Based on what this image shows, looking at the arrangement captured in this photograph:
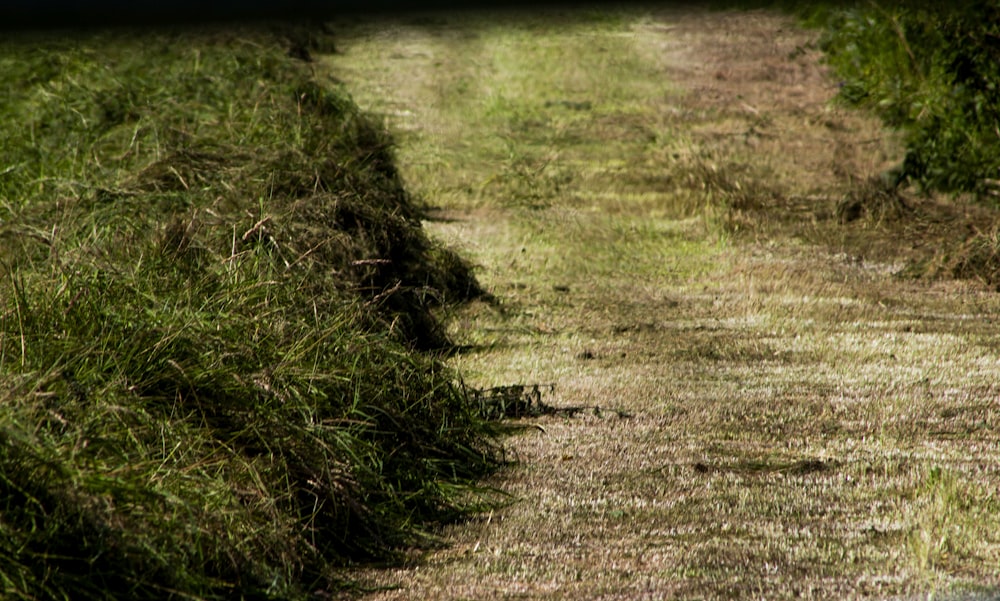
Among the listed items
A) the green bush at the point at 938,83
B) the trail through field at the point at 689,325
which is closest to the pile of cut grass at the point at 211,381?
the trail through field at the point at 689,325

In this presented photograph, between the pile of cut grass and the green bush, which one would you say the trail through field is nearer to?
the pile of cut grass

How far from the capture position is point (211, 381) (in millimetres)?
3287

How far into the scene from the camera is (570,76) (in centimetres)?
1493

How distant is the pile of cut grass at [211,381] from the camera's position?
250 centimetres

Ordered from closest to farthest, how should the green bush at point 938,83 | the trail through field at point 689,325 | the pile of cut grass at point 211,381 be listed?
the pile of cut grass at point 211,381, the trail through field at point 689,325, the green bush at point 938,83

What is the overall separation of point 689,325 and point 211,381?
13.4 ft

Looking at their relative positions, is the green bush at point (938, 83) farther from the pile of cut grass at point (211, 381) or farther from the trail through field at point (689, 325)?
the pile of cut grass at point (211, 381)

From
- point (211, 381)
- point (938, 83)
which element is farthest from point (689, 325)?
point (211, 381)

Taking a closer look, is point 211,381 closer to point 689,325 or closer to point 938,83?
point 689,325

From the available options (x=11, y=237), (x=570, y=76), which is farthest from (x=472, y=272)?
(x=570, y=76)

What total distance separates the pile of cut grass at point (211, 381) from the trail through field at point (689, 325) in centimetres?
27

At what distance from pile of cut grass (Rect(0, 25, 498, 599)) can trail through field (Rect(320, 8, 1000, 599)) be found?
274mm

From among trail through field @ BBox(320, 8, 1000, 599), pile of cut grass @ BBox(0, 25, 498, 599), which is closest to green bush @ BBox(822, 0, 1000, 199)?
trail through field @ BBox(320, 8, 1000, 599)

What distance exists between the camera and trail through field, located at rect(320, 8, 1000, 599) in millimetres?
3295
